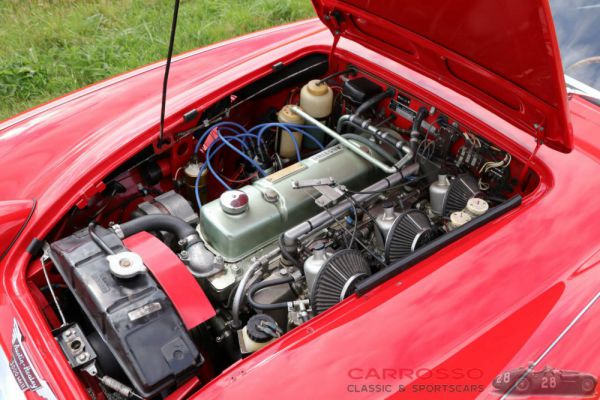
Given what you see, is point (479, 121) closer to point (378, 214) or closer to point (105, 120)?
point (378, 214)

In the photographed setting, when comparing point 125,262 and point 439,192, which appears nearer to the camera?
point 125,262

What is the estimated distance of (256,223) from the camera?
6.26ft

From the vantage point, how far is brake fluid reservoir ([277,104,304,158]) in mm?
2416

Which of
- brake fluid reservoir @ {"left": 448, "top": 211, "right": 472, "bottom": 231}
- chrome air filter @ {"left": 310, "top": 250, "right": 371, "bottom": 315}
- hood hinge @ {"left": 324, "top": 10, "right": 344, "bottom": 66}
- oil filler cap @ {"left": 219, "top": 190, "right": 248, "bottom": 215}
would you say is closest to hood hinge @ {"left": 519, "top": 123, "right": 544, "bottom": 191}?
brake fluid reservoir @ {"left": 448, "top": 211, "right": 472, "bottom": 231}

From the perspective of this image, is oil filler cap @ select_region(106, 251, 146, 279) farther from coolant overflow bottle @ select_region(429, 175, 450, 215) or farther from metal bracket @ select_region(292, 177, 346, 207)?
coolant overflow bottle @ select_region(429, 175, 450, 215)

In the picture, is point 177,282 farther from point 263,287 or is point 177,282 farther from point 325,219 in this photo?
point 325,219

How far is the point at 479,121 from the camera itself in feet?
6.73

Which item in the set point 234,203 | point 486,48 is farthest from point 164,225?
point 486,48

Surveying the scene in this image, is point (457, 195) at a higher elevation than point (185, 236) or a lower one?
lower

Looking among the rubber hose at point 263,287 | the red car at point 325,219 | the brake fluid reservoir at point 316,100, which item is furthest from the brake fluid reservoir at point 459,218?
the brake fluid reservoir at point 316,100

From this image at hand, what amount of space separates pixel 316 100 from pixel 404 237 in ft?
2.76

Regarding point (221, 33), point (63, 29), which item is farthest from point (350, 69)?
point (63, 29)

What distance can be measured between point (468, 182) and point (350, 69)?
784 millimetres

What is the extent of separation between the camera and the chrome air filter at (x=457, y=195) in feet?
6.55
